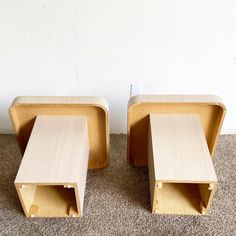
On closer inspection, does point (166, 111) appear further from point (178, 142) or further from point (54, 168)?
point (54, 168)

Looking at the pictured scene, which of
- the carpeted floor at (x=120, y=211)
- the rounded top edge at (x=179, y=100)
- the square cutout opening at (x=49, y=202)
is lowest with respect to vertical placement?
the carpeted floor at (x=120, y=211)

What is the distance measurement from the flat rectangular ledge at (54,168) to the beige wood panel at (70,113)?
4cm

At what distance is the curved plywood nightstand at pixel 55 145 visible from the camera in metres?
0.99

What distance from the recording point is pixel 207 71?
4.13ft

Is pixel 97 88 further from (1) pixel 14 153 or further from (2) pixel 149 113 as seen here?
(1) pixel 14 153

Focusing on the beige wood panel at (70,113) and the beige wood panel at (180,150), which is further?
the beige wood panel at (70,113)

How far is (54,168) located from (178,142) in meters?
0.48

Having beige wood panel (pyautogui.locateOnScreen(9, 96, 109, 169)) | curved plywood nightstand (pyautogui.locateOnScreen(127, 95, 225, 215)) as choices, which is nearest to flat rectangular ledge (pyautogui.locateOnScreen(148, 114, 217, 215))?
curved plywood nightstand (pyautogui.locateOnScreen(127, 95, 225, 215))

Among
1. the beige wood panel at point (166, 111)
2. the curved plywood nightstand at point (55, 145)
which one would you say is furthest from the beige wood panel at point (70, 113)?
the beige wood panel at point (166, 111)

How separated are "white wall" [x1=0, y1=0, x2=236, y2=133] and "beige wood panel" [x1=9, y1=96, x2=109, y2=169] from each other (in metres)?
0.19

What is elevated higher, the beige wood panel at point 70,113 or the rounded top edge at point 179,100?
the rounded top edge at point 179,100

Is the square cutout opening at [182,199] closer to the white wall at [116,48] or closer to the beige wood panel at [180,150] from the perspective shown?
the beige wood panel at [180,150]

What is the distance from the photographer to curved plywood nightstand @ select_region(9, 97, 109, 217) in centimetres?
99

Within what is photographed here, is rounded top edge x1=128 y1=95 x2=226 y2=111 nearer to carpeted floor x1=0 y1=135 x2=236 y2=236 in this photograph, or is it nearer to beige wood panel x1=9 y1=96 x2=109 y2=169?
beige wood panel x1=9 y1=96 x2=109 y2=169
